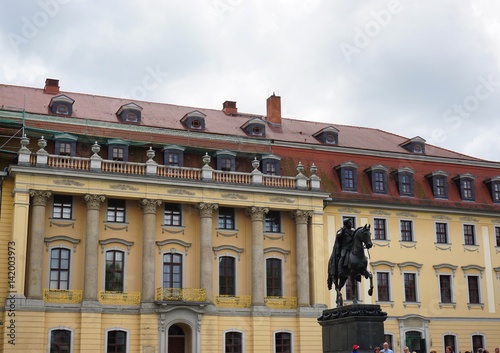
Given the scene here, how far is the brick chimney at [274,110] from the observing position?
54688 millimetres

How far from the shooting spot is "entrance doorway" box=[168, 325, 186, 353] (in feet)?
144

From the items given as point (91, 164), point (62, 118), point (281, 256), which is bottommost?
point (281, 256)

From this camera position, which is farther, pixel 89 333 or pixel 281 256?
pixel 281 256

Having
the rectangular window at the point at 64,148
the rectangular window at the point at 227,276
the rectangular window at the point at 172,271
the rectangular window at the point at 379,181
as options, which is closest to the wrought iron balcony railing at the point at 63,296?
the rectangular window at the point at 172,271

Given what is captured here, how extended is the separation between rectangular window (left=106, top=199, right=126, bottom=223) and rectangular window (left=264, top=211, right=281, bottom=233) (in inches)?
345

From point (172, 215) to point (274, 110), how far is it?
13.6 meters

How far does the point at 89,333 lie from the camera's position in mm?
40500

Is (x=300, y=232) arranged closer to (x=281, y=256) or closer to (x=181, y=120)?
(x=281, y=256)

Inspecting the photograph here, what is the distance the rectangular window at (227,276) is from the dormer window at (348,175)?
30.4 ft

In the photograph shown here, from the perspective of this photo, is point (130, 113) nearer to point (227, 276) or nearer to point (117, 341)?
point (227, 276)

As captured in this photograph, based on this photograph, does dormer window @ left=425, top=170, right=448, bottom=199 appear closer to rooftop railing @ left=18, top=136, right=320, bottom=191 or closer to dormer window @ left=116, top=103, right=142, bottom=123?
rooftop railing @ left=18, top=136, right=320, bottom=191

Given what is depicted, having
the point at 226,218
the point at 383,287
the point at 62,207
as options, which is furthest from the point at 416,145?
the point at 62,207

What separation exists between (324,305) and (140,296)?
36.0 ft

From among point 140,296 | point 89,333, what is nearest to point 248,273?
point 140,296
